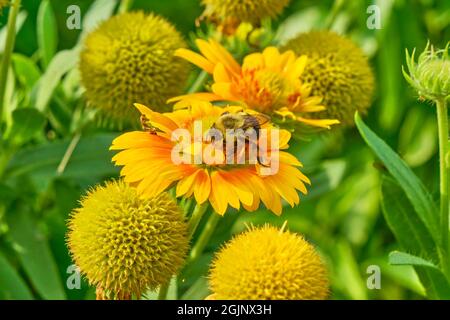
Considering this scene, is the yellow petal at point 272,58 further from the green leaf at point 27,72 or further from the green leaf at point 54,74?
the green leaf at point 27,72

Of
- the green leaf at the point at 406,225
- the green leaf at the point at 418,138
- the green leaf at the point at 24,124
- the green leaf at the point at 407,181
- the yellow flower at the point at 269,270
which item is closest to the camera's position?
the yellow flower at the point at 269,270

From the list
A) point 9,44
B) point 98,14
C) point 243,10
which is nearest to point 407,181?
point 243,10

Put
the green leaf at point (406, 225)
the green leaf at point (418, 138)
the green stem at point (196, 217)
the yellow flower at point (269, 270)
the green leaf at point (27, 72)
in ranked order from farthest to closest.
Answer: the green leaf at point (418, 138) < the green leaf at point (27, 72) < the green leaf at point (406, 225) < the green stem at point (196, 217) < the yellow flower at point (269, 270)

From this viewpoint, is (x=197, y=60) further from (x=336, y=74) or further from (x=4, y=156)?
(x=4, y=156)

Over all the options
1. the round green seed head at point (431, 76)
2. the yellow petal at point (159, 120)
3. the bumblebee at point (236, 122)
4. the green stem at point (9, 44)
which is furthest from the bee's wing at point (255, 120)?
the green stem at point (9, 44)

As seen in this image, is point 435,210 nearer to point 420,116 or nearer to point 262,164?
point 262,164

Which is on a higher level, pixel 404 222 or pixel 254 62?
pixel 254 62

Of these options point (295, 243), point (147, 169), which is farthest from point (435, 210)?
point (147, 169)

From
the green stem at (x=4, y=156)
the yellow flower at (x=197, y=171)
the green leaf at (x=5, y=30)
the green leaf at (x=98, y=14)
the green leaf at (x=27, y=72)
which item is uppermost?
the green leaf at (x=98, y=14)
